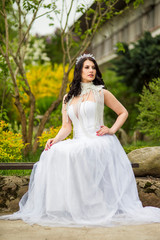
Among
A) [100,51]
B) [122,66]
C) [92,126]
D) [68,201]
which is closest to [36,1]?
[92,126]

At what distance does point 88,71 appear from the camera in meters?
4.35

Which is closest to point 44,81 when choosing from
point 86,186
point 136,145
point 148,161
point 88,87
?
point 136,145

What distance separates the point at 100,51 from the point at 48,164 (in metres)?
19.9

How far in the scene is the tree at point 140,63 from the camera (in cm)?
1210

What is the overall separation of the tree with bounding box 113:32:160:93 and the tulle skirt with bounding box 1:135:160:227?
8133mm

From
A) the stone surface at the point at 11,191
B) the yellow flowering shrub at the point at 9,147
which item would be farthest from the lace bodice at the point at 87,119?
the yellow flowering shrub at the point at 9,147

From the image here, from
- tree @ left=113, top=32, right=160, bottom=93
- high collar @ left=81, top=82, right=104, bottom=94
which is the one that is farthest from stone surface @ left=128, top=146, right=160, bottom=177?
tree @ left=113, top=32, right=160, bottom=93

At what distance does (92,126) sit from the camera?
4.18 metres

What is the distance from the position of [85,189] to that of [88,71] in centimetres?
150

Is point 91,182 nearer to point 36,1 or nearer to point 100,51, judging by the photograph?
point 36,1

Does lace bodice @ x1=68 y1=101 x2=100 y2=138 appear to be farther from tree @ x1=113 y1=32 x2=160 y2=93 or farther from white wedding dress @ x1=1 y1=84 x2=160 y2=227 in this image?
tree @ x1=113 y1=32 x2=160 y2=93

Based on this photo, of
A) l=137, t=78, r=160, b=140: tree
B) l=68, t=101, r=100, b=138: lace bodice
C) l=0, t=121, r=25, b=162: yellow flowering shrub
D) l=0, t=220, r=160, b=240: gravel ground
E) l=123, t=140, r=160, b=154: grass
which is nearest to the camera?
l=0, t=220, r=160, b=240: gravel ground

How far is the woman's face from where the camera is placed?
4.35 meters

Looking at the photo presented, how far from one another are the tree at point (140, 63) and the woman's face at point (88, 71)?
7515 millimetres
